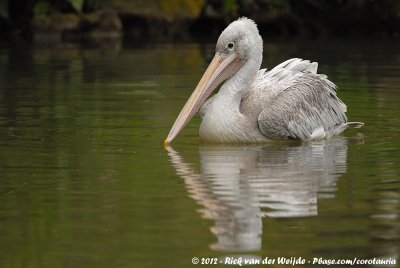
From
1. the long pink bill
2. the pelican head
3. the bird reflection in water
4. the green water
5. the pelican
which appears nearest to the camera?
the green water

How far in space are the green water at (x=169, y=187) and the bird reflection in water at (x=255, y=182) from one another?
12mm

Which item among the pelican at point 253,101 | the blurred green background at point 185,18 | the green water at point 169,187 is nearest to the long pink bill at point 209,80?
the pelican at point 253,101

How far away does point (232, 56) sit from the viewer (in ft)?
35.8

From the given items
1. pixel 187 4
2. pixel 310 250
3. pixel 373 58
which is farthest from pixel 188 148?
pixel 187 4

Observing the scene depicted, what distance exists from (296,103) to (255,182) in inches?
104

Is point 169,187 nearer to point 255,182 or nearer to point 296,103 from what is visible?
point 255,182

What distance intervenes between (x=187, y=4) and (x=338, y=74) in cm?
906

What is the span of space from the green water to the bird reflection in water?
A: 12 millimetres

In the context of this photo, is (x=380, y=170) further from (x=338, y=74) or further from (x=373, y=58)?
(x=373, y=58)

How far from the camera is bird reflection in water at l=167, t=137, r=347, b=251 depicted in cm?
690

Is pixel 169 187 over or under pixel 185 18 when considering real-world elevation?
under

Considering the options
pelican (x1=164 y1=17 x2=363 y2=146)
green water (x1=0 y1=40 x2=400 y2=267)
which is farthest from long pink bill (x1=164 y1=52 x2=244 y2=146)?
green water (x1=0 y1=40 x2=400 y2=267)

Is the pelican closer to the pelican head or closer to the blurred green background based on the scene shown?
the pelican head

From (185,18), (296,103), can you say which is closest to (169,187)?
(296,103)
